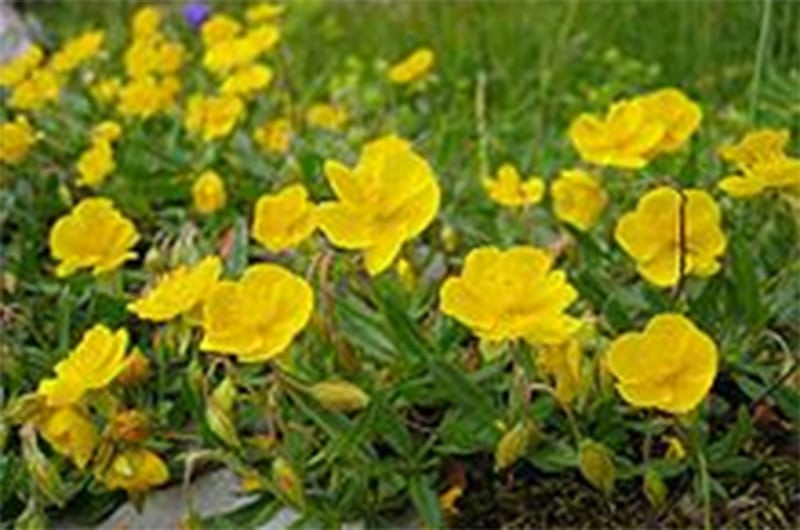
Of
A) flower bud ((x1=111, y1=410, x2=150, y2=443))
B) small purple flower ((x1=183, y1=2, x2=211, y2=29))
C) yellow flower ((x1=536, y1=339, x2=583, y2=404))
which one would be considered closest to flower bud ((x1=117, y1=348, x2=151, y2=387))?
flower bud ((x1=111, y1=410, x2=150, y2=443))

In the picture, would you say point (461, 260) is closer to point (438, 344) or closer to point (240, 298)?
point (438, 344)

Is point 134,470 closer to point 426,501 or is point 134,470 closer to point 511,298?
point 426,501

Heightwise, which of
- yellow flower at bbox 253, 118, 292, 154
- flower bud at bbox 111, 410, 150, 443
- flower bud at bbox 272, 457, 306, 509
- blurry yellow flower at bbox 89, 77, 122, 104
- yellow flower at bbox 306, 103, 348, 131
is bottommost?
yellow flower at bbox 306, 103, 348, 131

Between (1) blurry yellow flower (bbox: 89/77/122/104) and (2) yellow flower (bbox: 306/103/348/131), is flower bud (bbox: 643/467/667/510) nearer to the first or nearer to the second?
(2) yellow flower (bbox: 306/103/348/131)

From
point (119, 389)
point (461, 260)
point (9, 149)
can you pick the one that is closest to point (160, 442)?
point (119, 389)

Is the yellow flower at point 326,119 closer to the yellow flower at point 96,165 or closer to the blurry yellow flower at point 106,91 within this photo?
the blurry yellow flower at point 106,91
